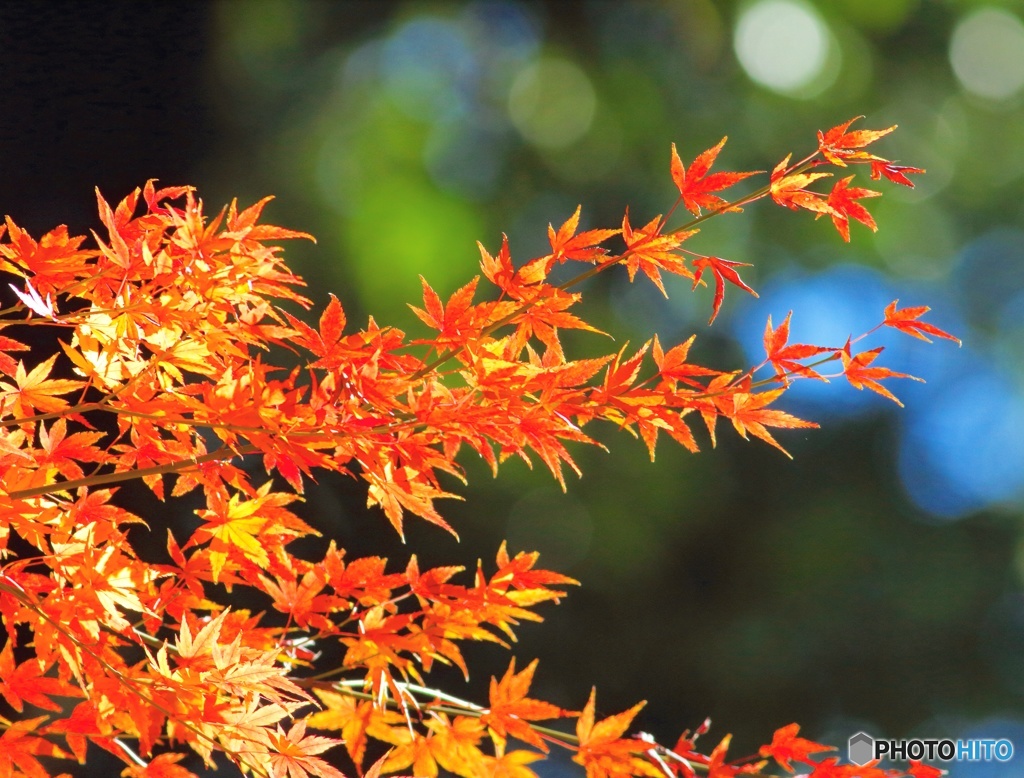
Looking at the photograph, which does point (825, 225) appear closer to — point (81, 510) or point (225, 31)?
point (225, 31)

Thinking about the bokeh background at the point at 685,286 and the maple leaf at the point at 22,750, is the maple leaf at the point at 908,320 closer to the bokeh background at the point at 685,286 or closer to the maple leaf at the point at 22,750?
the maple leaf at the point at 22,750

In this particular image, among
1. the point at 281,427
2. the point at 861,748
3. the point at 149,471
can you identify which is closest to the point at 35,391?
the point at 149,471

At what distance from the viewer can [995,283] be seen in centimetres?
407

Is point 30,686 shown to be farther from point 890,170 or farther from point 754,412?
point 890,170

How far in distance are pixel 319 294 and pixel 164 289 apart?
8.22 ft

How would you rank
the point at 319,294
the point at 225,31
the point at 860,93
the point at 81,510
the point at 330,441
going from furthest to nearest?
the point at 860,93 → the point at 225,31 → the point at 319,294 → the point at 81,510 → the point at 330,441

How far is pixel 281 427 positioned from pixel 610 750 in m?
0.52

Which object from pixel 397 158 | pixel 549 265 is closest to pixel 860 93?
pixel 397 158

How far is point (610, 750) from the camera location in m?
1.07

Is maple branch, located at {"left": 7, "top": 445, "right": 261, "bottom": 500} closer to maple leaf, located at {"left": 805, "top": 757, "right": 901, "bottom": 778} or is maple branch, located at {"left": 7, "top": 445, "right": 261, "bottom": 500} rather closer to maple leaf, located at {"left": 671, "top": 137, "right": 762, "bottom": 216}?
maple leaf, located at {"left": 671, "top": 137, "right": 762, "bottom": 216}

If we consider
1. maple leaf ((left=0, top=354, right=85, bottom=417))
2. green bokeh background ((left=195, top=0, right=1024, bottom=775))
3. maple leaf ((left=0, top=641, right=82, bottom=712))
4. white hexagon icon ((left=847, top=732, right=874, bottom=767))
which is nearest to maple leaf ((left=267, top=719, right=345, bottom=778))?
maple leaf ((left=0, top=641, right=82, bottom=712))

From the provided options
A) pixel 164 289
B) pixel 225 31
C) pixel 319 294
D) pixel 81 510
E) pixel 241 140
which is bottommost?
pixel 81 510

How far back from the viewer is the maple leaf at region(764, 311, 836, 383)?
92cm

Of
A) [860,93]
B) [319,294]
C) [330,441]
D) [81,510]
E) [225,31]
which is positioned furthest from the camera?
[860,93]
